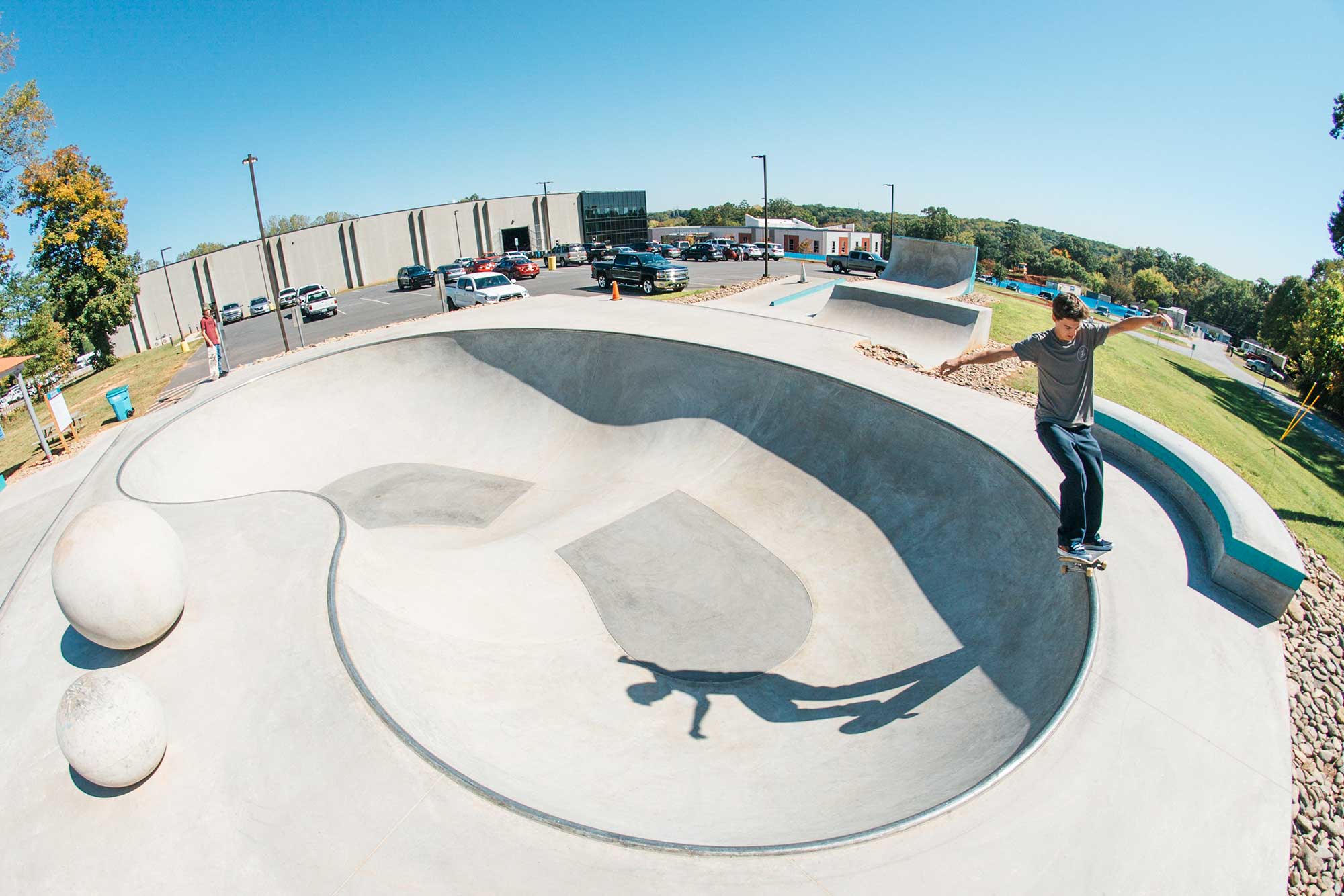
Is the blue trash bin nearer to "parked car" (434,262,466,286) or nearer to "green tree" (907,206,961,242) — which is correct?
"parked car" (434,262,466,286)

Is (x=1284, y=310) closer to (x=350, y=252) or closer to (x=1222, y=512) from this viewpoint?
(x=1222, y=512)

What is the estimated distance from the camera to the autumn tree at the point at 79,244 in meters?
29.0

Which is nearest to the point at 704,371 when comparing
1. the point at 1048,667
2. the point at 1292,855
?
the point at 1048,667

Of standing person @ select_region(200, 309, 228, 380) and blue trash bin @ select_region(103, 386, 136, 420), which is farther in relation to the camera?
standing person @ select_region(200, 309, 228, 380)

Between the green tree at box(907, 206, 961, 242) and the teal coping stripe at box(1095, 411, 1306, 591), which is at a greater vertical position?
the green tree at box(907, 206, 961, 242)

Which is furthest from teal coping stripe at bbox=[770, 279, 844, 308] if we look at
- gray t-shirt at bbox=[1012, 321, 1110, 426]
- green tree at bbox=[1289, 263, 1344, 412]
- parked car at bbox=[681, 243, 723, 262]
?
parked car at bbox=[681, 243, 723, 262]

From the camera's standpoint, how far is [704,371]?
11.4 meters

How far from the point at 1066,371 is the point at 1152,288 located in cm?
12440

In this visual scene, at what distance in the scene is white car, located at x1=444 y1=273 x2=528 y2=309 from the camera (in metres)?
22.2

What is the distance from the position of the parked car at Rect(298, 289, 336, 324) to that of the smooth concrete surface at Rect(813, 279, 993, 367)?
23710mm

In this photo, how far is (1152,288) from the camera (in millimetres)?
98500

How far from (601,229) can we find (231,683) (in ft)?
189

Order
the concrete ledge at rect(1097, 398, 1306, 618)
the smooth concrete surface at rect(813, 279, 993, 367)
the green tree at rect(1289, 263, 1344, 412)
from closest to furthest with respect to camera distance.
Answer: the concrete ledge at rect(1097, 398, 1306, 618)
the smooth concrete surface at rect(813, 279, 993, 367)
the green tree at rect(1289, 263, 1344, 412)

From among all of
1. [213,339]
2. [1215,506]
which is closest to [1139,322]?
[1215,506]
